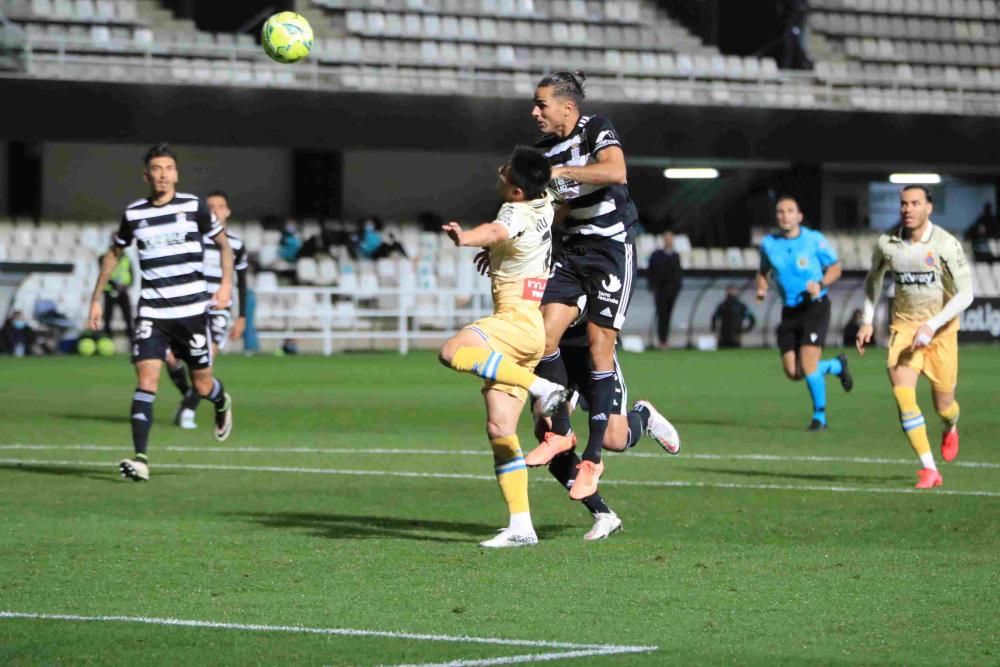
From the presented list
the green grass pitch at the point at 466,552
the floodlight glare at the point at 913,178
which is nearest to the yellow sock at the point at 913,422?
the green grass pitch at the point at 466,552

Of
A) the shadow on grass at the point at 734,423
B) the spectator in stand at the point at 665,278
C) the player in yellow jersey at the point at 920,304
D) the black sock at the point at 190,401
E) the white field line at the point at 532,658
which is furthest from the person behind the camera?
the spectator in stand at the point at 665,278

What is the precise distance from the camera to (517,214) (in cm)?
816

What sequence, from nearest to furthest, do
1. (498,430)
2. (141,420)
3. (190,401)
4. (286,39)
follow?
(498,430), (141,420), (286,39), (190,401)

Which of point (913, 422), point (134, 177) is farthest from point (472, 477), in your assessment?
point (134, 177)

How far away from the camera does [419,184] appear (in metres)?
39.1

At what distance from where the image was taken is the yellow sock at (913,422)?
11414 millimetres

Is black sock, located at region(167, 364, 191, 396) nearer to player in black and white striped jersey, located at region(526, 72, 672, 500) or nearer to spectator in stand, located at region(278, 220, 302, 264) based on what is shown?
player in black and white striped jersey, located at region(526, 72, 672, 500)

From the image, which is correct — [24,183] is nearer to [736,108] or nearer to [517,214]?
[736,108]

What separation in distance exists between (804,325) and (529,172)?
8712 millimetres

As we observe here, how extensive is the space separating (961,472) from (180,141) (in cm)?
2215

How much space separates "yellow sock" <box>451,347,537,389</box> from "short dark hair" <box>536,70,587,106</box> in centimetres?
147

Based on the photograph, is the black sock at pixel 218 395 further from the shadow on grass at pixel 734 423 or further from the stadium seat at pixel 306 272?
the stadium seat at pixel 306 272

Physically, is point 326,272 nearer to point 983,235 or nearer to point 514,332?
point 983,235

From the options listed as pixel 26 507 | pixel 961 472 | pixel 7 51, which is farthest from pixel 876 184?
pixel 26 507
